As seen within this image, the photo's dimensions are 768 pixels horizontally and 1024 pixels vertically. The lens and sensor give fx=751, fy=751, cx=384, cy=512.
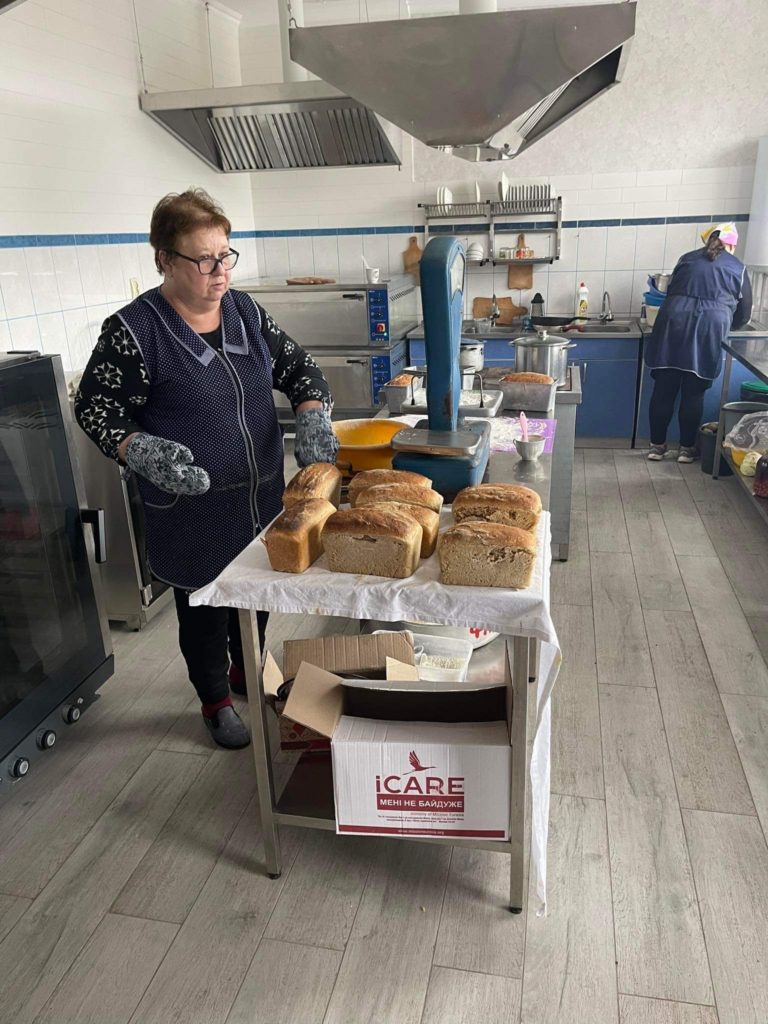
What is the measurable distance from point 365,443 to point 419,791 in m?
0.97

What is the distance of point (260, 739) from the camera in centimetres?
171

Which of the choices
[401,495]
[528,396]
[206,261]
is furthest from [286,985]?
[528,396]

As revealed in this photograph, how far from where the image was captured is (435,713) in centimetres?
173

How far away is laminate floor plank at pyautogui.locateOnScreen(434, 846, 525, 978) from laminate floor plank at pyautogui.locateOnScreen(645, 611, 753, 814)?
1.95ft

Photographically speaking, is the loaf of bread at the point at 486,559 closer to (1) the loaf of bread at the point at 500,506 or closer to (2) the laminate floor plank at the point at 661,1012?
(1) the loaf of bread at the point at 500,506

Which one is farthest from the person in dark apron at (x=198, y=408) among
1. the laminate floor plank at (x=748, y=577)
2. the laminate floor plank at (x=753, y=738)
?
the laminate floor plank at (x=748, y=577)

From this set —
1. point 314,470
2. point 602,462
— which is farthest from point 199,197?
point 602,462

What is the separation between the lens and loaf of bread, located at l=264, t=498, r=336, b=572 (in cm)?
148

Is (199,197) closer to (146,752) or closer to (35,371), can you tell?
(35,371)

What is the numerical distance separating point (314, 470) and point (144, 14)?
3.49 metres

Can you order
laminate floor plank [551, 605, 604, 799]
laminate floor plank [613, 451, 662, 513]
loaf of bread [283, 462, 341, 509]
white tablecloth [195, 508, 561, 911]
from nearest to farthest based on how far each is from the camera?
1. white tablecloth [195, 508, 561, 911]
2. loaf of bread [283, 462, 341, 509]
3. laminate floor plank [551, 605, 604, 799]
4. laminate floor plank [613, 451, 662, 513]

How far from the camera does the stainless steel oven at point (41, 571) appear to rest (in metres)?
2.05

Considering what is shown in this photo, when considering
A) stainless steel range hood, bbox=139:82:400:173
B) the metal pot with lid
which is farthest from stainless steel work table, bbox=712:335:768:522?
stainless steel range hood, bbox=139:82:400:173

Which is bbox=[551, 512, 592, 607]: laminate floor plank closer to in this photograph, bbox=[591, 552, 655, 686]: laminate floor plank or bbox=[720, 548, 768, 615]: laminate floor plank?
bbox=[591, 552, 655, 686]: laminate floor plank
